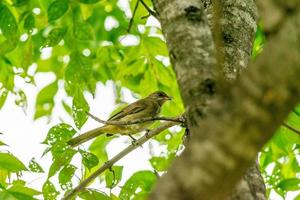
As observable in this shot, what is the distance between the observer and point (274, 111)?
1169mm

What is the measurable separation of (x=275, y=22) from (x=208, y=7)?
5.21 ft

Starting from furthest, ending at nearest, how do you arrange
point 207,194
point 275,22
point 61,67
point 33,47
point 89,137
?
point 61,67
point 89,137
point 33,47
point 275,22
point 207,194

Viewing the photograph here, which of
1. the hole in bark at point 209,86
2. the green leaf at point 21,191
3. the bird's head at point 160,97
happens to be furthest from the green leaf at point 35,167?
the bird's head at point 160,97

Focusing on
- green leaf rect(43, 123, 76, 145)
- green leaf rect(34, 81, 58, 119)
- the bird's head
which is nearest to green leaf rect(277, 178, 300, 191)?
green leaf rect(43, 123, 76, 145)

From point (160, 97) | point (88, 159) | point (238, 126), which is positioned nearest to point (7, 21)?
point (88, 159)

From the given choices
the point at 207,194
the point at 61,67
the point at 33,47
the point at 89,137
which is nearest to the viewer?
the point at 207,194

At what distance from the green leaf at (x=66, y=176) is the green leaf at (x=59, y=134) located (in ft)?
0.52

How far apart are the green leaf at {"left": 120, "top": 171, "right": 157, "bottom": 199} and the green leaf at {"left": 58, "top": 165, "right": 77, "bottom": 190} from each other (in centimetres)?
31

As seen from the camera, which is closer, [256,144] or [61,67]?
[256,144]

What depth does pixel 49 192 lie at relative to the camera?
3293 mm

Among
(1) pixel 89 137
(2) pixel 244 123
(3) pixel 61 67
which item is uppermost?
(3) pixel 61 67

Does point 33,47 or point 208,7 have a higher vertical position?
point 33,47

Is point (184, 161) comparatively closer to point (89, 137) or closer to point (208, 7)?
point (208, 7)

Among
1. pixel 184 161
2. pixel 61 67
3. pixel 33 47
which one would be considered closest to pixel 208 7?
pixel 184 161
